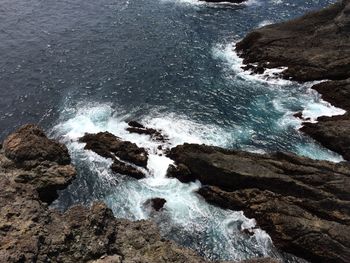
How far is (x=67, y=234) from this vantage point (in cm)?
3123

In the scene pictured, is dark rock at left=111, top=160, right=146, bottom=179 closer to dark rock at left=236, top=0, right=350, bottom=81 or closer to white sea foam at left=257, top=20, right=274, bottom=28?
dark rock at left=236, top=0, right=350, bottom=81

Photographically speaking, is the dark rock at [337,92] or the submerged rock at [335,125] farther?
the dark rock at [337,92]

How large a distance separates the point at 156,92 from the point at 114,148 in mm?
14419

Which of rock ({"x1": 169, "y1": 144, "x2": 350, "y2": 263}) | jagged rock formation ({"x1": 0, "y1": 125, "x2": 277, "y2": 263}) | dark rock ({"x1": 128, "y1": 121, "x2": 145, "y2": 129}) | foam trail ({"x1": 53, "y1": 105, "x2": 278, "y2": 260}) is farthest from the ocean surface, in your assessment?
jagged rock formation ({"x1": 0, "y1": 125, "x2": 277, "y2": 263})

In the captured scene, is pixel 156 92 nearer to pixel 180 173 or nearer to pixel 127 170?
pixel 127 170

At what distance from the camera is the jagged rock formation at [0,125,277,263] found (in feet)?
96.4

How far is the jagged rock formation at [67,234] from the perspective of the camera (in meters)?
29.4

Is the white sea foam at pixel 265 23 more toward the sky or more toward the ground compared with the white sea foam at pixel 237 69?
more toward the sky

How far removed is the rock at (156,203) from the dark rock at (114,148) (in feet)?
17.1

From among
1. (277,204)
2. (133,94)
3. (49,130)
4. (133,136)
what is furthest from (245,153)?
(49,130)

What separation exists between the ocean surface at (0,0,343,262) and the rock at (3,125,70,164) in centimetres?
218

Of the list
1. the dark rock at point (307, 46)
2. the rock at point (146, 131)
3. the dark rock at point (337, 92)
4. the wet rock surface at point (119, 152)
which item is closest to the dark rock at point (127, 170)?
the wet rock surface at point (119, 152)

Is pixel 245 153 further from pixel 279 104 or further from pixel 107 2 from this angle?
pixel 107 2

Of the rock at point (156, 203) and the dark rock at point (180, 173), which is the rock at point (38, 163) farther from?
the dark rock at point (180, 173)
